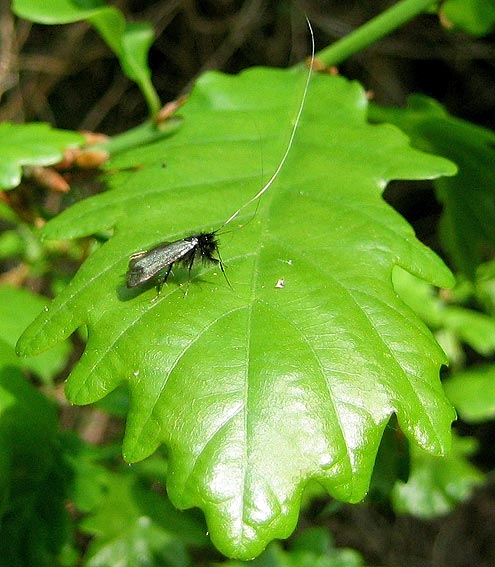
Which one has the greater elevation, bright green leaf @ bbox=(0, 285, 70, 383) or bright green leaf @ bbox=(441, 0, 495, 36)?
bright green leaf @ bbox=(441, 0, 495, 36)

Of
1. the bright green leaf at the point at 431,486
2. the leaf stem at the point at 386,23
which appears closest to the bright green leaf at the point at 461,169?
the leaf stem at the point at 386,23

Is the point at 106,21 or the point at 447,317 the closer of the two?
the point at 106,21

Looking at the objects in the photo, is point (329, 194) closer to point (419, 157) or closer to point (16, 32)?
point (419, 157)

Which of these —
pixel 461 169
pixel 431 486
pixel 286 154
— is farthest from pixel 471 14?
pixel 431 486

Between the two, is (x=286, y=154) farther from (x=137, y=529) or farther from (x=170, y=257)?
(x=137, y=529)

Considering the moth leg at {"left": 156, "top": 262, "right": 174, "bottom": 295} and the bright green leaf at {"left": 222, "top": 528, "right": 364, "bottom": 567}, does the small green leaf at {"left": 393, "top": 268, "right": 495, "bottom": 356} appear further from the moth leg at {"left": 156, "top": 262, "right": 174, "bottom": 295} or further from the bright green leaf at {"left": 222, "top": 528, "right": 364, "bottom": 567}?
the moth leg at {"left": 156, "top": 262, "right": 174, "bottom": 295}

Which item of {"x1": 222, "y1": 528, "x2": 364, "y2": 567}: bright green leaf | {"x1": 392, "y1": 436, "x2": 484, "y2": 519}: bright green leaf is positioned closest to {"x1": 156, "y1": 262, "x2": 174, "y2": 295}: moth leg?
{"x1": 222, "y1": 528, "x2": 364, "y2": 567}: bright green leaf
